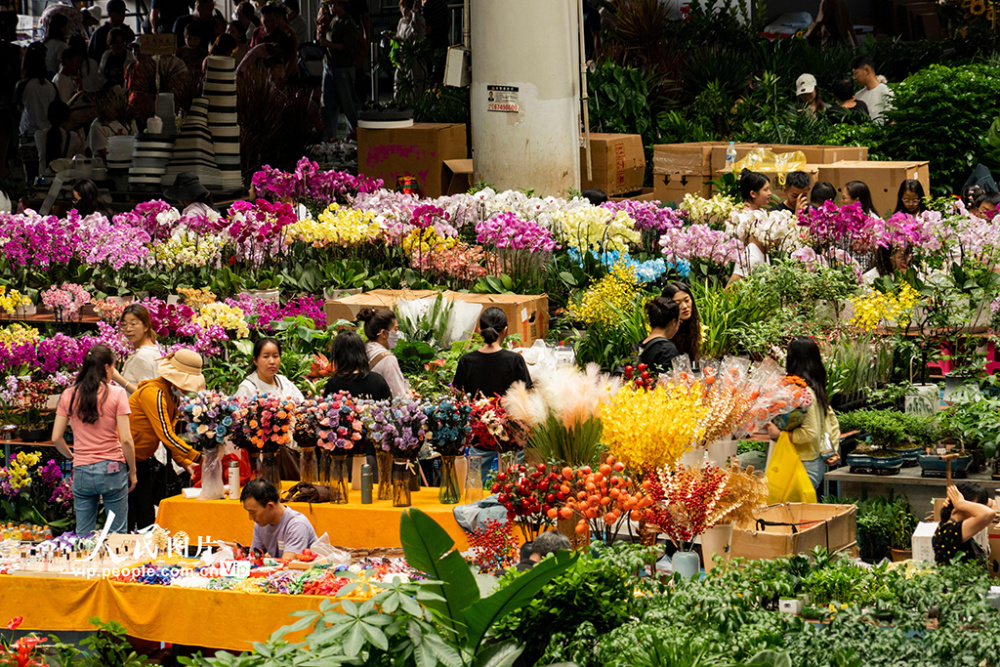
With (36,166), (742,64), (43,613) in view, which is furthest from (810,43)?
(43,613)

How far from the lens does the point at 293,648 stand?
4.51m

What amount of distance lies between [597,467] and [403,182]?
6.60 meters

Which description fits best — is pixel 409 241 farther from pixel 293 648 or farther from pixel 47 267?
pixel 293 648

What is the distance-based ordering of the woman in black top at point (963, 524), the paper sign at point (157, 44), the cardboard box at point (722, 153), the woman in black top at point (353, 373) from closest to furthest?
the woman in black top at point (963, 524)
the woman in black top at point (353, 373)
the cardboard box at point (722, 153)
the paper sign at point (157, 44)

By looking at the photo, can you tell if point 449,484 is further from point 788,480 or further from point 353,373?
point 788,480

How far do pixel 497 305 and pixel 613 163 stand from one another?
4045 millimetres

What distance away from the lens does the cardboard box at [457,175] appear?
13219 mm

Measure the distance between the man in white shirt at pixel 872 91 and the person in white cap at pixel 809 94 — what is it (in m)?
0.53

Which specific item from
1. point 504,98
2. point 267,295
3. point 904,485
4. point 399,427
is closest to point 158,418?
point 399,427

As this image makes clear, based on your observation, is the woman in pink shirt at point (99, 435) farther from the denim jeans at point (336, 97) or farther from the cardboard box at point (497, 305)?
the denim jeans at point (336, 97)

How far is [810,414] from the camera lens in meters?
7.00

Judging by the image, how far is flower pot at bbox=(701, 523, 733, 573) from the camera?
19.3 ft

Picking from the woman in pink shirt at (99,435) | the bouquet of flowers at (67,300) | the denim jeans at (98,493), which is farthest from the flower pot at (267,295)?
the denim jeans at (98,493)

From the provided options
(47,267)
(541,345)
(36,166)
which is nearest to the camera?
(541,345)
